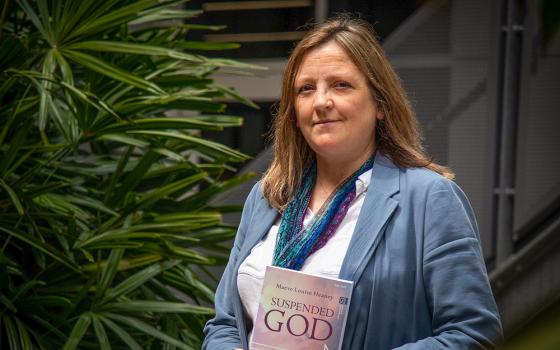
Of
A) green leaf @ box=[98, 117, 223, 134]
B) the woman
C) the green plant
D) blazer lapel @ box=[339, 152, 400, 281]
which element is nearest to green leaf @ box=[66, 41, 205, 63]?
the green plant

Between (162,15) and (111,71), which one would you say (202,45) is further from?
(111,71)

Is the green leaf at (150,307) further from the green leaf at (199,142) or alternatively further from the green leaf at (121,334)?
the green leaf at (199,142)

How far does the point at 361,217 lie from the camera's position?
148 cm

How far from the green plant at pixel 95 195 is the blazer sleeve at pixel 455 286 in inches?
59.3

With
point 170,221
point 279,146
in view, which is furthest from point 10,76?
point 279,146

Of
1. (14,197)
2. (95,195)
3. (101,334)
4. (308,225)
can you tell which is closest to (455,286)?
(308,225)

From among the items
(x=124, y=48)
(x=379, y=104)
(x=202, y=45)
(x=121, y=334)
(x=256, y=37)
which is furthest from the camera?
(x=256, y=37)

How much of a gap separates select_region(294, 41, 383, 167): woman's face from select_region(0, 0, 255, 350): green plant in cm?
130

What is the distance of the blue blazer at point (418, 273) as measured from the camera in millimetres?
1361

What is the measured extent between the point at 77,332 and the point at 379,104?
4.89ft

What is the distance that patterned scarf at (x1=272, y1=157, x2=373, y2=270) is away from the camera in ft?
4.83

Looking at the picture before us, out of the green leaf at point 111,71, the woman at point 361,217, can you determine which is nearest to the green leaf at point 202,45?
the green leaf at point 111,71

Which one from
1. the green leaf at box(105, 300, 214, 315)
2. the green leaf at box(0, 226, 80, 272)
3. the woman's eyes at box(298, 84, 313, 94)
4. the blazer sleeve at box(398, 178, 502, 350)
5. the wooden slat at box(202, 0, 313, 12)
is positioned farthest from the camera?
the wooden slat at box(202, 0, 313, 12)

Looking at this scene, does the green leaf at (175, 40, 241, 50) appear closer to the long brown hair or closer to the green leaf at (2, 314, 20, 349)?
the green leaf at (2, 314, 20, 349)
